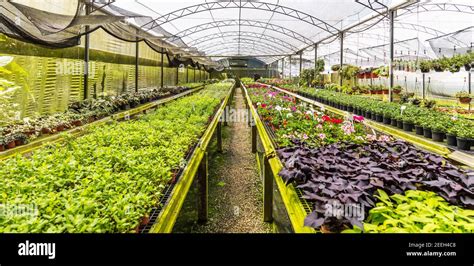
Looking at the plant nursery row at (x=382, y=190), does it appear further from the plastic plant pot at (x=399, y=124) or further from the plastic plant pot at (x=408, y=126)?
the plastic plant pot at (x=399, y=124)

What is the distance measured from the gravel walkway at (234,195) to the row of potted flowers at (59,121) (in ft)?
6.82

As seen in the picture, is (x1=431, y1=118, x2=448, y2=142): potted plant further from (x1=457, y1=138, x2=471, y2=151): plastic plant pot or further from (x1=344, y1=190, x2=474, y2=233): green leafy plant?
(x1=344, y1=190, x2=474, y2=233): green leafy plant

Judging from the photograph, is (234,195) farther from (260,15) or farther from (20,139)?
(260,15)

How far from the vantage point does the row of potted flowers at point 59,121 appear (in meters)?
3.32

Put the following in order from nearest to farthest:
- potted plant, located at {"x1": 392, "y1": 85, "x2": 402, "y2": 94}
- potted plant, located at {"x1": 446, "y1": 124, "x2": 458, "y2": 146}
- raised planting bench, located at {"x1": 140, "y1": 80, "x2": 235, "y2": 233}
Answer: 1. raised planting bench, located at {"x1": 140, "y1": 80, "x2": 235, "y2": 233}
2. potted plant, located at {"x1": 446, "y1": 124, "x2": 458, "y2": 146}
3. potted plant, located at {"x1": 392, "y1": 85, "x2": 402, "y2": 94}

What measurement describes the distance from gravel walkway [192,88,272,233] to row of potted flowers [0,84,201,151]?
208 cm

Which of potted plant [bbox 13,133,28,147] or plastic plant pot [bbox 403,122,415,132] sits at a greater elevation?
plastic plant pot [bbox 403,122,415,132]

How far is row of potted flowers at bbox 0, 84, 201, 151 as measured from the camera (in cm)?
332

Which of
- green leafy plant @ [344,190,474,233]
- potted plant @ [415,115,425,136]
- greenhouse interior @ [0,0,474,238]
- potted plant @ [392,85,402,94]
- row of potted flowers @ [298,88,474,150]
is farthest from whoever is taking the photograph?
potted plant @ [392,85,402,94]

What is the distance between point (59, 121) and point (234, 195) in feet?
8.34

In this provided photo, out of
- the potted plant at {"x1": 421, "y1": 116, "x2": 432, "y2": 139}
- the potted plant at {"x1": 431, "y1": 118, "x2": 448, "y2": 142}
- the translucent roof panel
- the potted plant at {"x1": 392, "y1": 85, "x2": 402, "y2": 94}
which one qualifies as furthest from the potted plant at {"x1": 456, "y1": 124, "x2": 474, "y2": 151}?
the potted plant at {"x1": 392, "y1": 85, "x2": 402, "y2": 94}

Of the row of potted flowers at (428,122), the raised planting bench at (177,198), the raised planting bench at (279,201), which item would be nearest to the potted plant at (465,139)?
the row of potted flowers at (428,122)

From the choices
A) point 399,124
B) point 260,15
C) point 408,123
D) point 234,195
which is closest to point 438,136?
point 408,123
